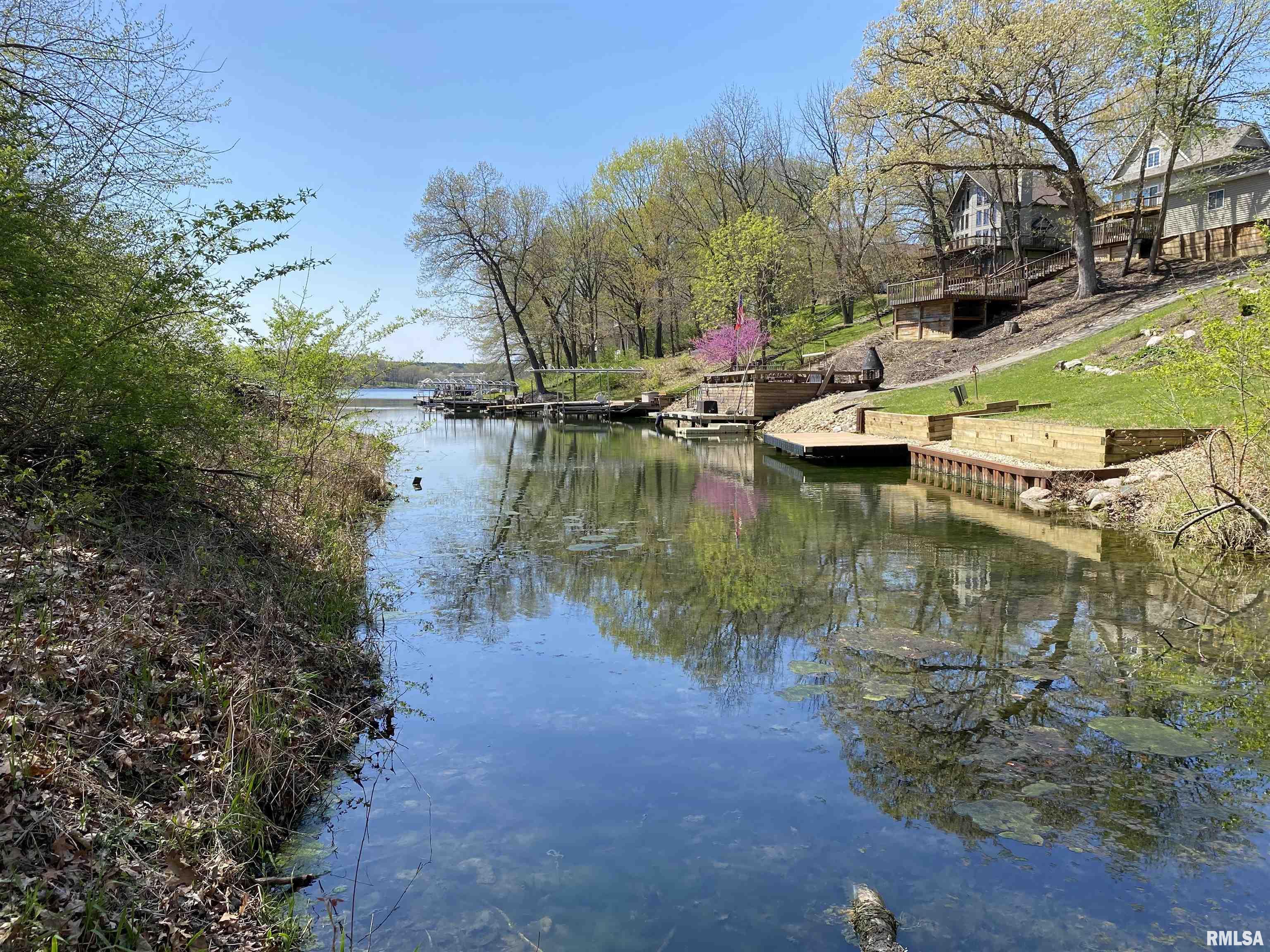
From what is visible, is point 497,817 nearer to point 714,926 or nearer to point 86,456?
point 714,926

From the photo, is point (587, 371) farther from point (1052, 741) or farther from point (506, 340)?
point (1052, 741)

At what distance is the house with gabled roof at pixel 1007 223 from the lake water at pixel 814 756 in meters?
35.7

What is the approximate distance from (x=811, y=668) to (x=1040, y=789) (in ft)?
8.29

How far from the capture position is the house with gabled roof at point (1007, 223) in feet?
142

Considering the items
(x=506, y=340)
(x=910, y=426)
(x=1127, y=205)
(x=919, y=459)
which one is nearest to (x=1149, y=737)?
(x=919, y=459)

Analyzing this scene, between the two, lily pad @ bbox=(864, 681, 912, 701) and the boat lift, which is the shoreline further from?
the boat lift

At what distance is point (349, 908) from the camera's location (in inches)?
168

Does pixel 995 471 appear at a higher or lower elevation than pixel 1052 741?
higher

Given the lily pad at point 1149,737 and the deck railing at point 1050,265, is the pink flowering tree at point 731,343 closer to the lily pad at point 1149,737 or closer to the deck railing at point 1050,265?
the deck railing at point 1050,265

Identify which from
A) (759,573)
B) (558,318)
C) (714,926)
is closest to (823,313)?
(558,318)

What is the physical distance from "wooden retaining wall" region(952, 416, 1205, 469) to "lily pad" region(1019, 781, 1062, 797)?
8061mm

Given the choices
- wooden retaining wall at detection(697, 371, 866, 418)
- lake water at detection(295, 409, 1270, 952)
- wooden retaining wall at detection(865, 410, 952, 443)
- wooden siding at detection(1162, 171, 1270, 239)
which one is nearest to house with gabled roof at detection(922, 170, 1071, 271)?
wooden siding at detection(1162, 171, 1270, 239)

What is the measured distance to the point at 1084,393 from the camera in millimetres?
20703

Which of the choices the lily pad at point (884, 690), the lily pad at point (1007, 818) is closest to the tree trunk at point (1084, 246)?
the lily pad at point (884, 690)
